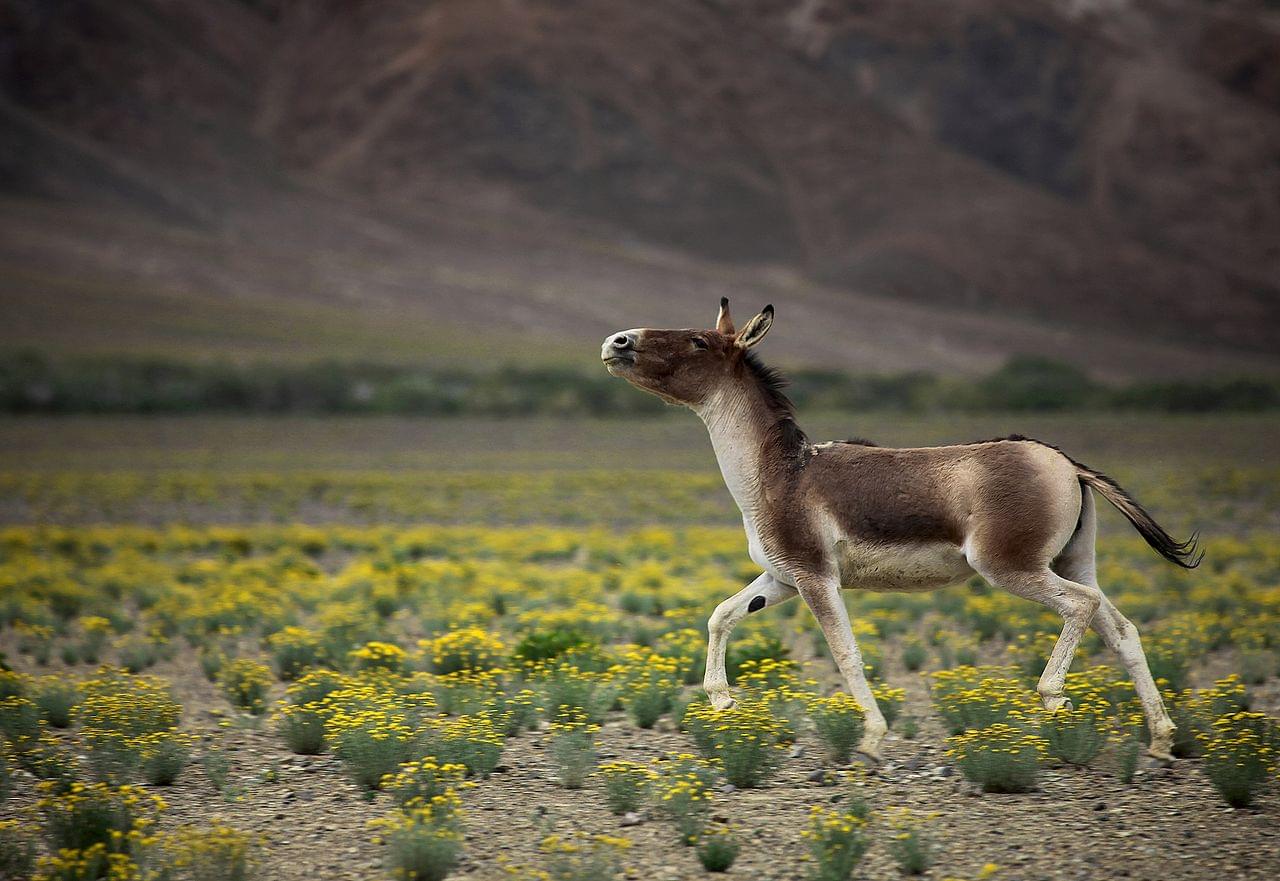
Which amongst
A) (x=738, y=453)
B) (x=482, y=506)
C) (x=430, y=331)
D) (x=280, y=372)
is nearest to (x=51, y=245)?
(x=430, y=331)

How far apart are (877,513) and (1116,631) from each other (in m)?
1.66

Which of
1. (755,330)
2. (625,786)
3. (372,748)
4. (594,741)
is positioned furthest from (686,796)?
(755,330)

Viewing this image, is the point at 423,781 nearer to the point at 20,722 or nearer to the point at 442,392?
the point at 20,722

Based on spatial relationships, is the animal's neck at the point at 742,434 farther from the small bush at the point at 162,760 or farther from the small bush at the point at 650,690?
the small bush at the point at 162,760

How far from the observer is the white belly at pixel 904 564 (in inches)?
318

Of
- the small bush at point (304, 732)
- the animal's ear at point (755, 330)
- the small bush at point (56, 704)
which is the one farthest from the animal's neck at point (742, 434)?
the small bush at point (56, 704)

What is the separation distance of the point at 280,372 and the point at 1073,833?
80.0 metres

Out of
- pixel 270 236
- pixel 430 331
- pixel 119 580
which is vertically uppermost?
pixel 270 236

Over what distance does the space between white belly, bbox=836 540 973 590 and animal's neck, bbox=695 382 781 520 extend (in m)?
0.71

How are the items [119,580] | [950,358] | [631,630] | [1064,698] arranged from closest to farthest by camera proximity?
[1064,698]
[631,630]
[119,580]
[950,358]

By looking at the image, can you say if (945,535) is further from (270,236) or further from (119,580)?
(270,236)

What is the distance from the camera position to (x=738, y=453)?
8.62 meters

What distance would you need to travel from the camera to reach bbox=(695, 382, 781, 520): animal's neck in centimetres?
856

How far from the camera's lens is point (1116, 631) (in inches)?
324
